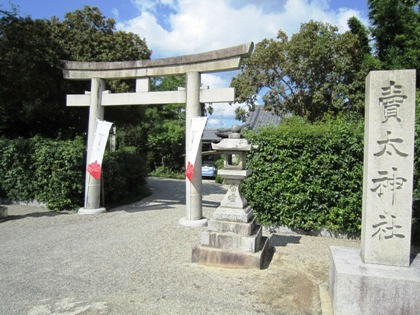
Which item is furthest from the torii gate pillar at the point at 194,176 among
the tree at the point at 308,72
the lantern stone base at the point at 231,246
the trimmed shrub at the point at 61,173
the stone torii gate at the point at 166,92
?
the tree at the point at 308,72

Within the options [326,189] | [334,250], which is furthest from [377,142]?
[326,189]

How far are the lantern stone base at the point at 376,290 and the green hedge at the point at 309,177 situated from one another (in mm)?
3259

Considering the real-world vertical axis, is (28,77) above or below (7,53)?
below

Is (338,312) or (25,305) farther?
(25,305)

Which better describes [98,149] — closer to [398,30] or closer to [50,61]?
[50,61]

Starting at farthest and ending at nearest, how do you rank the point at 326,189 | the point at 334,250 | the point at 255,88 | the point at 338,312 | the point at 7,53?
the point at 255,88 → the point at 7,53 → the point at 326,189 → the point at 334,250 → the point at 338,312

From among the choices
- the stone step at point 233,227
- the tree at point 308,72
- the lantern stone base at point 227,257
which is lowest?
the lantern stone base at point 227,257

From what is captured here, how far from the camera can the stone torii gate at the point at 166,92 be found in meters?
7.60

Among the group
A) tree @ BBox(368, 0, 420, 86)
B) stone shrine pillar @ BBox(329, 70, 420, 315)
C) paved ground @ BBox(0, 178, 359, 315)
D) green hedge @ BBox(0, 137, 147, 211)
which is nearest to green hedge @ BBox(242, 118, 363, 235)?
→ paved ground @ BBox(0, 178, 359, 315)

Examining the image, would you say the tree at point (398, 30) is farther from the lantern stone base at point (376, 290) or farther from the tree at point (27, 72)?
the tree at point (27, 72)

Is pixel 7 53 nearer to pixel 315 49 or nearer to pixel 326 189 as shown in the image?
pixel 326 189

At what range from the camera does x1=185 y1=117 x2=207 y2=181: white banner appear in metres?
7.47

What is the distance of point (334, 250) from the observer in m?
4.20

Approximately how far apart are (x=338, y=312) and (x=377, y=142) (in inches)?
79.1
